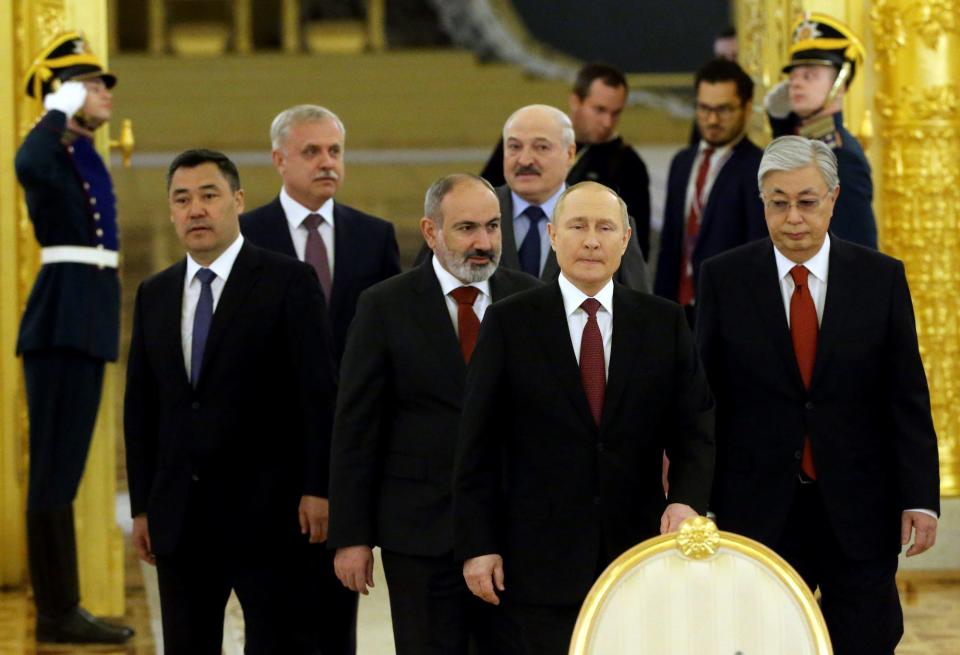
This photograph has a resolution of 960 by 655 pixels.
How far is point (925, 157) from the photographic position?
7.50m

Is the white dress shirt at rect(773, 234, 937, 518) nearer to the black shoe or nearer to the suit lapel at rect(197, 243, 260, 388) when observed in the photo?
the suit lapel at rect(197, 243, 260, 388)

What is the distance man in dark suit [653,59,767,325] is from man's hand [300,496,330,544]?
2.12 m

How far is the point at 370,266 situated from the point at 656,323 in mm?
1838

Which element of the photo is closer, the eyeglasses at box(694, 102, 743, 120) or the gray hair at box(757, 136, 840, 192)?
the gray hair at box(757, 136, 840, 192)

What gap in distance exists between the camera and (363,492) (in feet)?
15.5

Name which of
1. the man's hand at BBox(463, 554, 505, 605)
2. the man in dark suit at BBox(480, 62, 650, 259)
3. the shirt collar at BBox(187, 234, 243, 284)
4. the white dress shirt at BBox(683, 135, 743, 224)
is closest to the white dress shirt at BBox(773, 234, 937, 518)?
the man's hand at BBox(463, 554, 505, 605)

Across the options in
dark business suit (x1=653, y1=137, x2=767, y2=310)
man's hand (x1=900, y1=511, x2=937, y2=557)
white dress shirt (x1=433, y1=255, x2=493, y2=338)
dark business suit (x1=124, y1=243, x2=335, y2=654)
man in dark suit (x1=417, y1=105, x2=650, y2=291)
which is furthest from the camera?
dark business suit (x1=653, y1=137, x2=767, y2=310)

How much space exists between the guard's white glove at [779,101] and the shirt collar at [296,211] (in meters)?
1.82

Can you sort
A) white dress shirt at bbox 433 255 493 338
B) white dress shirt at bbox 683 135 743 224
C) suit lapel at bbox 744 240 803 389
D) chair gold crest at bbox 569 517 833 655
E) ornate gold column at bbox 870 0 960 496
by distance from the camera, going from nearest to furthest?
chair gold crest at bbox 569 517 833 655 < suit lapel at bbox 744 240 803 389 < white dress shirt at bbox 433 255 493 338 < white dress shirt at bbox 683 135 743 224 < ornate gold column at bbox 870 0 960 496

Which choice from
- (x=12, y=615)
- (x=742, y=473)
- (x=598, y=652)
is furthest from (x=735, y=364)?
(x=12, y=615)

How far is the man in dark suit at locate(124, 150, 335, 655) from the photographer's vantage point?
5.09 metres

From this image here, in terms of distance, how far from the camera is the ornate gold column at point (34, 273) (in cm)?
704

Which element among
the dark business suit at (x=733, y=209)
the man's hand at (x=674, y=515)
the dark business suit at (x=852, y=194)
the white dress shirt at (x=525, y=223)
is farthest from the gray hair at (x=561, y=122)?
the man's hand at (x=674, y=515)

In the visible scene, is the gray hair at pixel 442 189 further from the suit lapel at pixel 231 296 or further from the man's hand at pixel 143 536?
the man's hand at pixel 143 536
